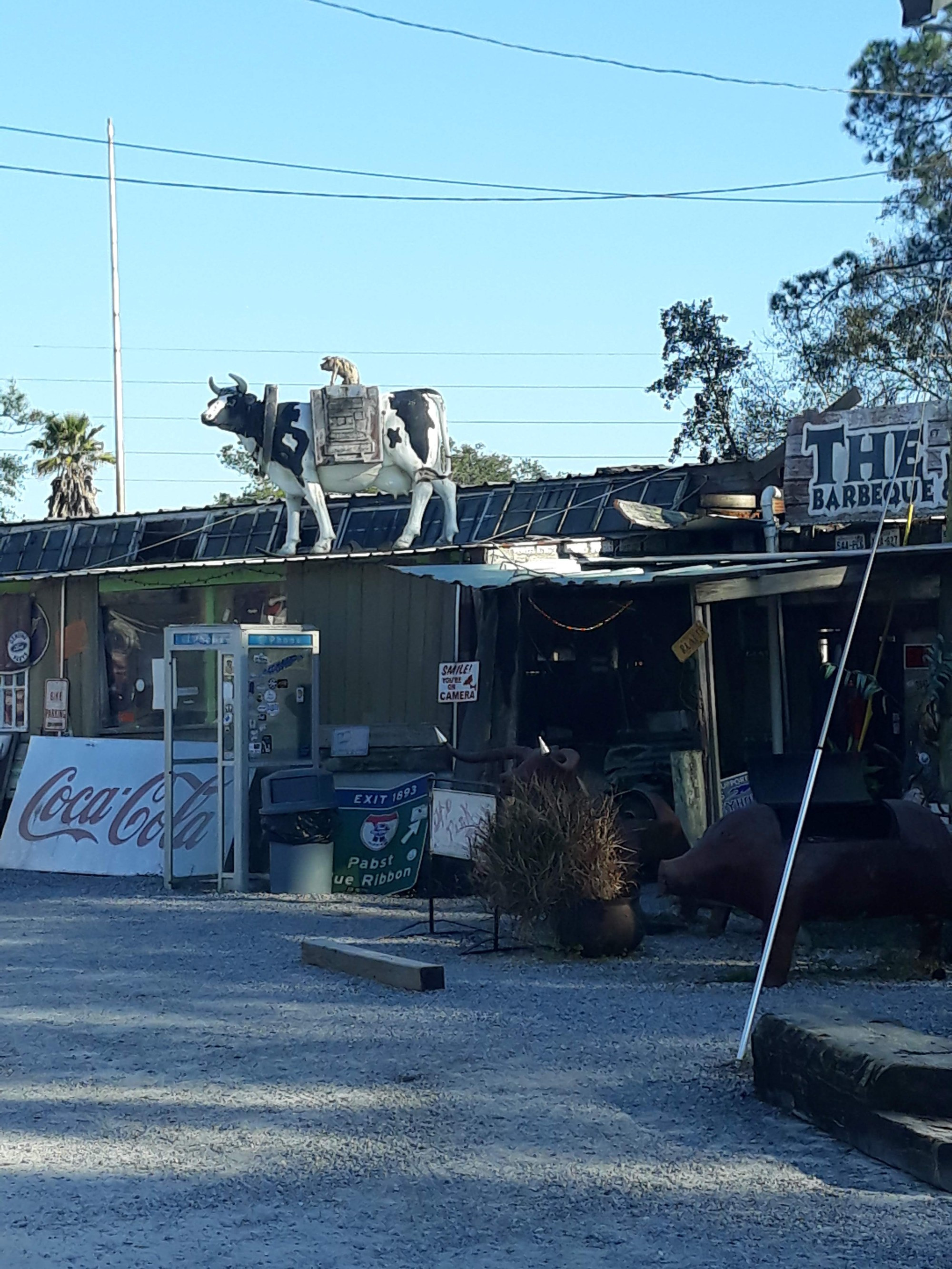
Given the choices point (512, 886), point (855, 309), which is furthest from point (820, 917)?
point (855, 309)

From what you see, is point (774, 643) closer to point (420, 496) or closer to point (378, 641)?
point (378, 641)

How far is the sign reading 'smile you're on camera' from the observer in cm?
1200

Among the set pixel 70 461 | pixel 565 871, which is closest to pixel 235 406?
pixel 565 871

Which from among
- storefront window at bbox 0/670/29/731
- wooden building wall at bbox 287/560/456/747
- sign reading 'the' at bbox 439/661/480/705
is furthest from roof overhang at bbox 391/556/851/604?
storefront window at bbox 0/670/29/731

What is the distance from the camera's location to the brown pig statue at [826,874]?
876 cm

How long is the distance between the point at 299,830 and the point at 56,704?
5.31m

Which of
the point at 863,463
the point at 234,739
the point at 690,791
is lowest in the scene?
the point at 690,791

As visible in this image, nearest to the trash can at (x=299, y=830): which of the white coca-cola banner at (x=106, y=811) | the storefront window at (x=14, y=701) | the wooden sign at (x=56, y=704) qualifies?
the white coca-cola banner at (x=106, y=811)

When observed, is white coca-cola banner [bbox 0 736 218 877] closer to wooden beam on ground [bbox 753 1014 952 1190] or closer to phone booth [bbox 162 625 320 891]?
phone booth [bbox 162 625 320 891]

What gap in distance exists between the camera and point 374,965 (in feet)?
30.0

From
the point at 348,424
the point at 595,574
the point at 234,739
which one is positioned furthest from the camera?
the point at 348,424

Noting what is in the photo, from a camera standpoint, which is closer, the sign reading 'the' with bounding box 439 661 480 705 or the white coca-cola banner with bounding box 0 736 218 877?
the sign reading 'the' with bounding box 439 661 480 705

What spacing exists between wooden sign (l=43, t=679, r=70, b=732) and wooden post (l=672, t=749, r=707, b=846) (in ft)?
26.9

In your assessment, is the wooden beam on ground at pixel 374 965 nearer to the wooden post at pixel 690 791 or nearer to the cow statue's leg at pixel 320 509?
the wooden post at pixel 690 791
